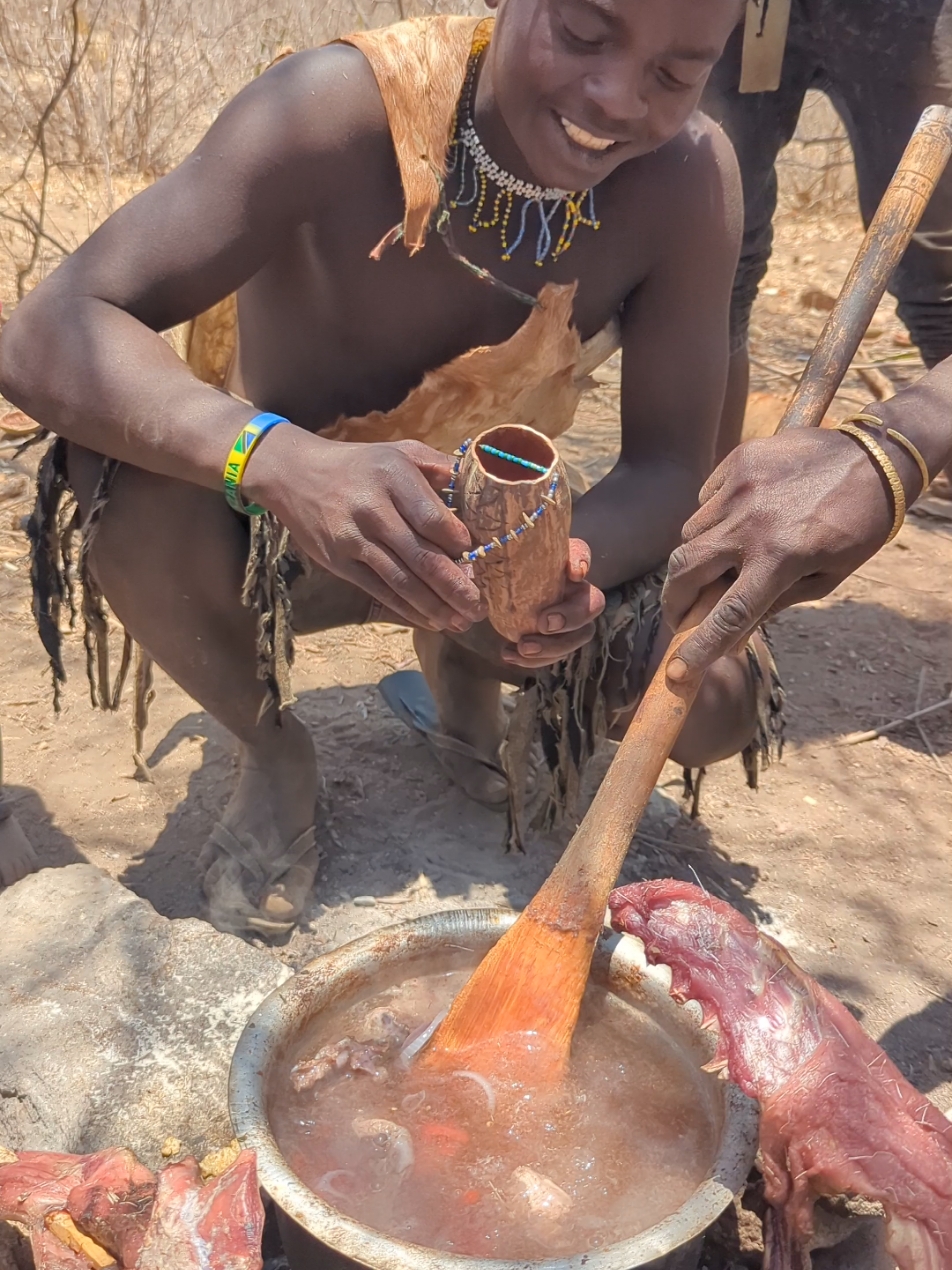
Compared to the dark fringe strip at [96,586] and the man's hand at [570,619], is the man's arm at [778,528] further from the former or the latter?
the dark fringe strip at [96,586]

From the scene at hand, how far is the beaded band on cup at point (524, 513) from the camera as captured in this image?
5.17ft

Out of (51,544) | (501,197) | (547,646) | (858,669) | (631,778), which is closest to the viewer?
(631,778)

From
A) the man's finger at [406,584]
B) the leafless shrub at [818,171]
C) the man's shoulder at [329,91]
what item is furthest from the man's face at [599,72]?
the leafless shrub at [818,171]

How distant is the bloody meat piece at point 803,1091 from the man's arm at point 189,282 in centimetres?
54

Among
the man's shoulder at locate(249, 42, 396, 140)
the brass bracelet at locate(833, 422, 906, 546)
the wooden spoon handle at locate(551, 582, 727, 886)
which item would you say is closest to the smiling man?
the man's shoulder at locate(249, 42, 396, 140)

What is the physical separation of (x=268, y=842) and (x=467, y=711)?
602 millimetres

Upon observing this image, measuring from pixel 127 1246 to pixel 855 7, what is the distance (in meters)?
2.76

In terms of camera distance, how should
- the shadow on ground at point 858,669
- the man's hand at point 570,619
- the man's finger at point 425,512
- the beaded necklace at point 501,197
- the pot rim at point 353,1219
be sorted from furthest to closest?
1. the shadow on ground at point 858,669
2. the beaded necklace at point 501,197
3. the man's hand at point 570,619
4. the man's finger at point 425,512
5. the pot rim at point 353,1219

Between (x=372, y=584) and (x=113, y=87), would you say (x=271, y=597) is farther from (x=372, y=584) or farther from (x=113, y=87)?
(x=113, y=87)

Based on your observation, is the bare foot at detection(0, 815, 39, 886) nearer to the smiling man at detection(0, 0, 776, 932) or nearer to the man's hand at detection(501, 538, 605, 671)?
the smiling man at detection(0, 0, 776, 932)

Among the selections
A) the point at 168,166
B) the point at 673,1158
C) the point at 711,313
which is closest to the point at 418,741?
the point at 711,313

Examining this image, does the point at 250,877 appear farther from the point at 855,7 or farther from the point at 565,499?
the point at 855,7

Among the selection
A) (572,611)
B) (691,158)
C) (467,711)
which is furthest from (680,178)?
(467,711)

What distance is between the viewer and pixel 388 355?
82.9 inches
